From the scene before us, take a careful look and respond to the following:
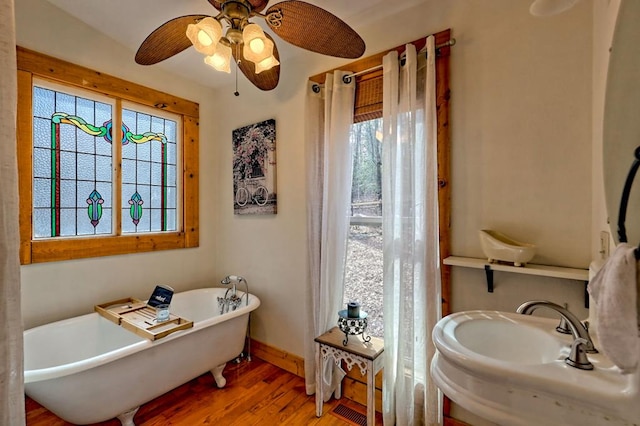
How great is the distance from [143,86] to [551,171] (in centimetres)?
294

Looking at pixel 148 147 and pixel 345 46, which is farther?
pixel 148 147

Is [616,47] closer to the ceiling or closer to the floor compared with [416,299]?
closer to the ceiling

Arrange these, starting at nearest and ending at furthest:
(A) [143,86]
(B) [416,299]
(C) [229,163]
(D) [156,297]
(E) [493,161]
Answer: (E) [493,161]
(B) [416,299]
(D) [156,297]
(A) [143,86]
(C) [229,163]

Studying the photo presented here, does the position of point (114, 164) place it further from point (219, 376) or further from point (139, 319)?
point (219, 376)

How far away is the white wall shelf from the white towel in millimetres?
809

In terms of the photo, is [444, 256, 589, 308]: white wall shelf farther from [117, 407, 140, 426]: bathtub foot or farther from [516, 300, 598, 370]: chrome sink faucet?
[117, 407, 140, 426]: bathtub foot

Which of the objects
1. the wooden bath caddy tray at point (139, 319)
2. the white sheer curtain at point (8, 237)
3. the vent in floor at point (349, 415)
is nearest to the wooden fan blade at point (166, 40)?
the white sheer curtain at point (8, 237)

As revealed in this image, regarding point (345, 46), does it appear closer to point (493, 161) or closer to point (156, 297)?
point (493, 161)

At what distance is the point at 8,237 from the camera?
54 centimetres

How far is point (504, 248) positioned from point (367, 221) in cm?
87

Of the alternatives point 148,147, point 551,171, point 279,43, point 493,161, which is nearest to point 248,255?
point 148,147

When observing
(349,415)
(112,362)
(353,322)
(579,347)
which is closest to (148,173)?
(112,362)

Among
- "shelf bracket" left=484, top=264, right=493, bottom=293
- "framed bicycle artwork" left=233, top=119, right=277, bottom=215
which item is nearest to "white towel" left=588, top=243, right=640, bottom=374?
"shelf bracket" left=484, top=264, right=493, bottom=293

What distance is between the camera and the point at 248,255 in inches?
107
